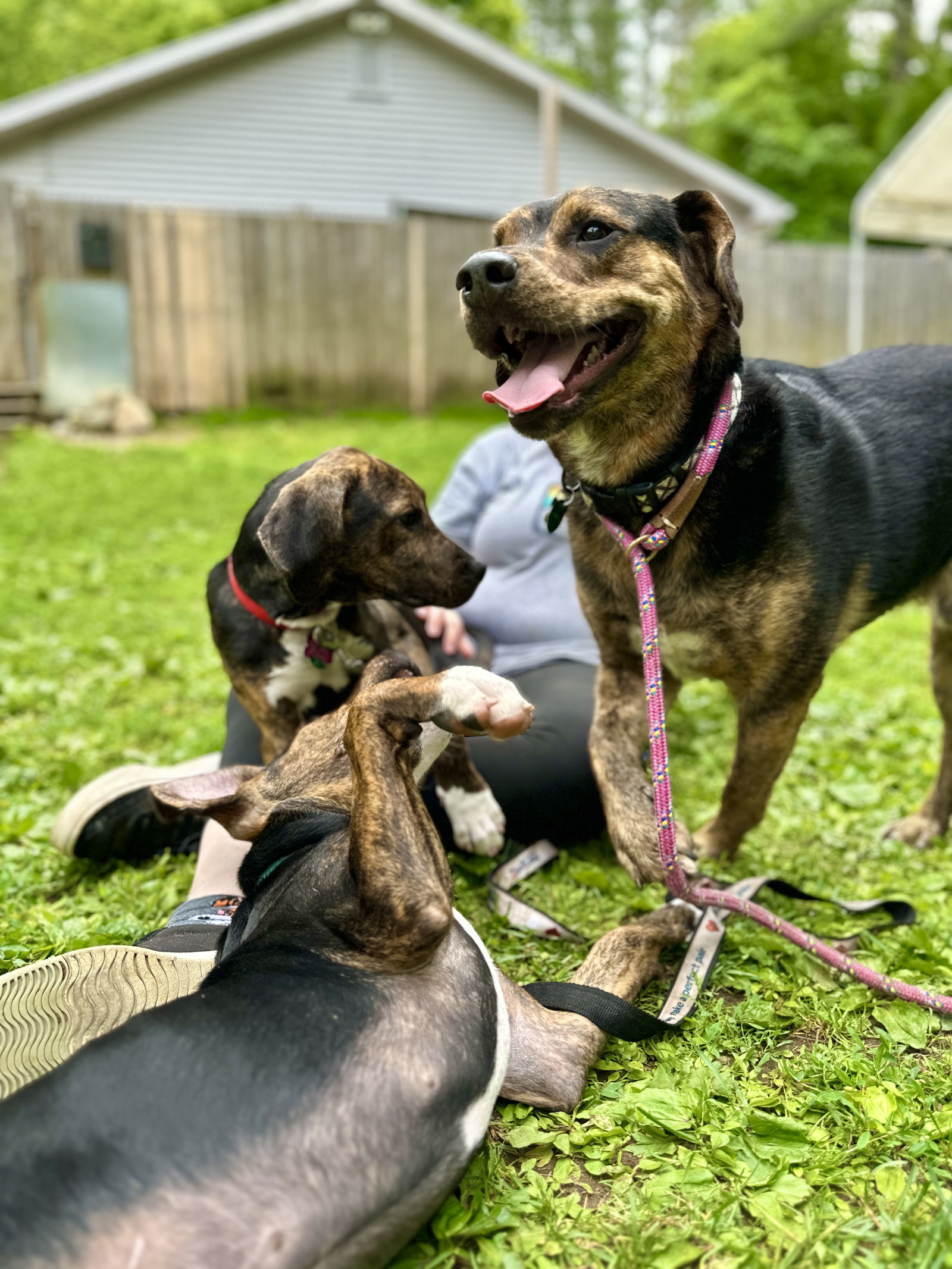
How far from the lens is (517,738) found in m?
3.79

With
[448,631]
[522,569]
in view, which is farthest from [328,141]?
[448,631]

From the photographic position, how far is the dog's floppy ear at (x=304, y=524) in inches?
130

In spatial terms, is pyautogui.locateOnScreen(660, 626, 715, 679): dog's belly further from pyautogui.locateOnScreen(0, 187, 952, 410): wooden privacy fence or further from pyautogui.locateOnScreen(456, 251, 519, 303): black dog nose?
pyautogui.locateOnScreen(0, 187, 952, 410): wooden privacy fence

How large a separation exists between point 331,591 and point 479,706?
1.36 meters

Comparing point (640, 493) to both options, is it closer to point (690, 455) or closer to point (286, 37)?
point (690, 455)

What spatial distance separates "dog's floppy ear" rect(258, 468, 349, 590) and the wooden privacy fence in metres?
10.7

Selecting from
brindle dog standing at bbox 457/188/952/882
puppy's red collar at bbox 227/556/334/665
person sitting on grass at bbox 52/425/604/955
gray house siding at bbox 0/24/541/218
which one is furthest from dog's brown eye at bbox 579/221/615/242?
gray house siding at bbox 0/24/541/218

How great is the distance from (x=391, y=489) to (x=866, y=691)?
3331 millimetres

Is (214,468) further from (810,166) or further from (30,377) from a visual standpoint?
(810,166)

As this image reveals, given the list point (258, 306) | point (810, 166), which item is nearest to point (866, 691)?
point (258, 306)

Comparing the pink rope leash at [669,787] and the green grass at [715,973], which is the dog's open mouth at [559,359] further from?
the green grass at [715,973]

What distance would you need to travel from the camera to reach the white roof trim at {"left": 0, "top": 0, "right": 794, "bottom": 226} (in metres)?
16.6

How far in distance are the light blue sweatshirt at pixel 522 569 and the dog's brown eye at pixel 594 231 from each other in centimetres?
144

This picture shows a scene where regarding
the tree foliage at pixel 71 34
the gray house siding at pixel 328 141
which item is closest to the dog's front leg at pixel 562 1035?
the gray house siding at pixel 328 141
